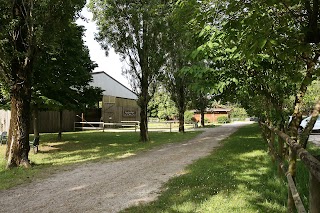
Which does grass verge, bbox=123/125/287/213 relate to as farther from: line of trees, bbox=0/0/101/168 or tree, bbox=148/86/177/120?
tree, bbox=148/86/177/120

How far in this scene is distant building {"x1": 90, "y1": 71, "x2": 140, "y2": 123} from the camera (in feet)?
112

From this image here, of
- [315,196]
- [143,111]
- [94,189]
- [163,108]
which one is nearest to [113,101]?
[143,111]

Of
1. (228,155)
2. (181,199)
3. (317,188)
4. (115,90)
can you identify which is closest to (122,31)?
(228,155)

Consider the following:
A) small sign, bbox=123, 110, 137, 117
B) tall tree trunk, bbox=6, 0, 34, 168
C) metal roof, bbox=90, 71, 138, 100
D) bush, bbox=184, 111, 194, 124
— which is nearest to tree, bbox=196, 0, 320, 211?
tall tree trunk, bbox=6, 0, 34, 168

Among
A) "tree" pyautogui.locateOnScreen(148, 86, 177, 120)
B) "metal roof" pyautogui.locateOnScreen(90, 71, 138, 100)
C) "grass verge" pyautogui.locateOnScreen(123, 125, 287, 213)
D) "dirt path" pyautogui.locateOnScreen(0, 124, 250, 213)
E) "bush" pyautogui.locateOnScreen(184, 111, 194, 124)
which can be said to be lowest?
"dirt path" pyautogui.locateOnScreen(0, 124, 250, 213)

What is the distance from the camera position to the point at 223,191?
5.61 m

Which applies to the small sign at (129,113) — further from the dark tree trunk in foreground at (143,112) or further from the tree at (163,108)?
the dark tree trunk in foreground at (143,112)

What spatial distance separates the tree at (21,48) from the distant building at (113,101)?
2259 centimetres

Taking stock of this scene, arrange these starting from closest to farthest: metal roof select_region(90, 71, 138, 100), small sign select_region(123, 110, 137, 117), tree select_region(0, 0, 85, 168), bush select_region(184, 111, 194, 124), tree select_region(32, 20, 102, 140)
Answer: tree select_region(0, 0, 85, 168) < tree select_region(32, 20, 102, 140) < metal roof select_region(90, 71, 138, 100) < small sign select_region(123, 110, 137, 117) < bush select_region(184, 111, 194, 124)

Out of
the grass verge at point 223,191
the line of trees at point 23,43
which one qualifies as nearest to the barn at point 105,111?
the line of trees at point 23,43

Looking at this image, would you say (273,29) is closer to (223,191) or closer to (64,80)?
(223,191)

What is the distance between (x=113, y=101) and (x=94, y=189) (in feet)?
95.7

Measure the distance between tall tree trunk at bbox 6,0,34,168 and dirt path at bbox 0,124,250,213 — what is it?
77.4 inches

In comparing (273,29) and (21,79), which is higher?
(21,79)
